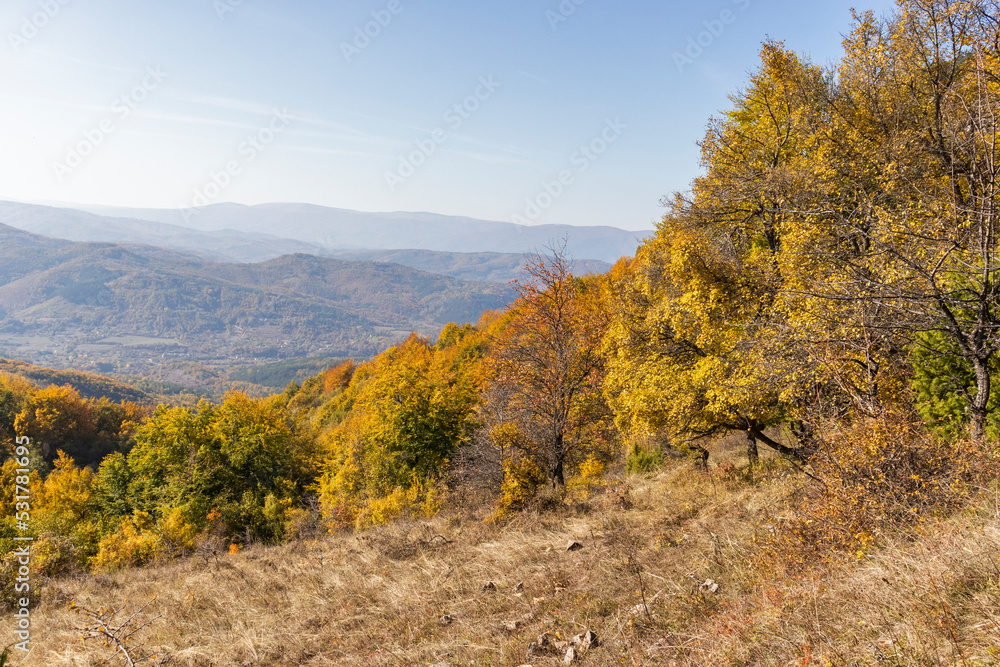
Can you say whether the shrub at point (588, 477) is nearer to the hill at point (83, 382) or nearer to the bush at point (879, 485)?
the bush at point (879, 485)

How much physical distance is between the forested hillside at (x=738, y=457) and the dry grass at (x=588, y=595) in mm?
44

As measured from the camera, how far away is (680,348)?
1347 centimetres

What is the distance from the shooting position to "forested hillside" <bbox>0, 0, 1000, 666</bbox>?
504 centimetres

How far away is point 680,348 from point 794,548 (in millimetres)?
8131

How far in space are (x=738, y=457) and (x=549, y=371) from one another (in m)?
8.65

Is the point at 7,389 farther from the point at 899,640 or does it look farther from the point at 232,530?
the point at 899,640

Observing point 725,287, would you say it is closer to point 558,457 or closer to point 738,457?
point 558,457

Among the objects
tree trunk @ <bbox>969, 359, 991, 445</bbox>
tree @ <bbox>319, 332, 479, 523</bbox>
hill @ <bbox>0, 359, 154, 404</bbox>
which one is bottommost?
hill @ <bbox>0, 359, 154, 404</bbox>

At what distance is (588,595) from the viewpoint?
6.56 meters

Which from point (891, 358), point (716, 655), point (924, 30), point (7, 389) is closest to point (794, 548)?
point (716, 655)

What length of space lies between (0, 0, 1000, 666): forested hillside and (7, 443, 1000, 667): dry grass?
0.04 m

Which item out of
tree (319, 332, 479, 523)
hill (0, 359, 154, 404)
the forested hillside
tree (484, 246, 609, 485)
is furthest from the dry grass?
hill (0, 359, 154, 404)

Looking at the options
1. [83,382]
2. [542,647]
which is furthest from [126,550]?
[83,382]

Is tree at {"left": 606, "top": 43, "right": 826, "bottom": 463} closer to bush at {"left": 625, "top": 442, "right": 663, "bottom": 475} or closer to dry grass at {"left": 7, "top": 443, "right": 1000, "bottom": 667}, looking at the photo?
dry grass at {"left": 7, "top": 443, "right": 1000, "bottom": 667}
